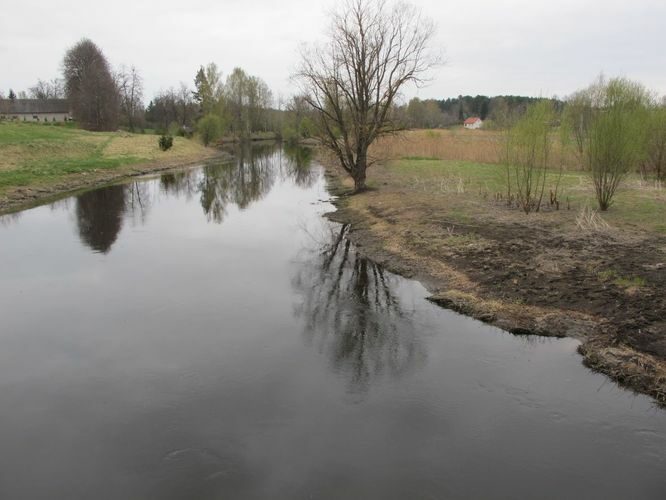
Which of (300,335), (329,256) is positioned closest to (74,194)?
(329,256)

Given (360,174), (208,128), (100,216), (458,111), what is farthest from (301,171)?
(458,111)

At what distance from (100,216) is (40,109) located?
76030 millimetres

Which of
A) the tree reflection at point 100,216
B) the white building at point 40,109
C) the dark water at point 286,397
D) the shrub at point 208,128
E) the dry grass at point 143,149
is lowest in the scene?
the dark water at point 286,397

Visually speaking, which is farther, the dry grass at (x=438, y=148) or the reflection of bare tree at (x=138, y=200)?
the dry grass at (x=438, y=148)

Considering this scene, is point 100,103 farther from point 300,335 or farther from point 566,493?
point 566,493

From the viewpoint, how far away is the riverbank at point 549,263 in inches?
323

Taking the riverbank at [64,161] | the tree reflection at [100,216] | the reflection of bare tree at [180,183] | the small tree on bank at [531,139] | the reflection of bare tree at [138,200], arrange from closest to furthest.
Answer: the small tree on bank at [531,139]
the tree reflection at [100,216]
the reflection of bare tree at [138,200]
the riverbank at [64,161]
the reflection of bare tree at [180,183]

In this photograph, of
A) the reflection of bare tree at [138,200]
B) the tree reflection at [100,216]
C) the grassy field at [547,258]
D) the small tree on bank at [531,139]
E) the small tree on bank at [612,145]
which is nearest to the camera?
the grassy field at [547,258]

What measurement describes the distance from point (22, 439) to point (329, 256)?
941cm

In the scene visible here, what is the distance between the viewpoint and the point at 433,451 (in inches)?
236

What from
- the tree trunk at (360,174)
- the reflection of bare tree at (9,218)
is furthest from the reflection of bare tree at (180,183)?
the tree trunk at (360,174)

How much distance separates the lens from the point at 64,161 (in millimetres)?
31734

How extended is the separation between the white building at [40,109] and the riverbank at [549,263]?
79.6 m

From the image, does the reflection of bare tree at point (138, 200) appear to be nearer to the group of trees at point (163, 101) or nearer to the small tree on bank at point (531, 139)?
the small tree on bank at point (531, 139)
